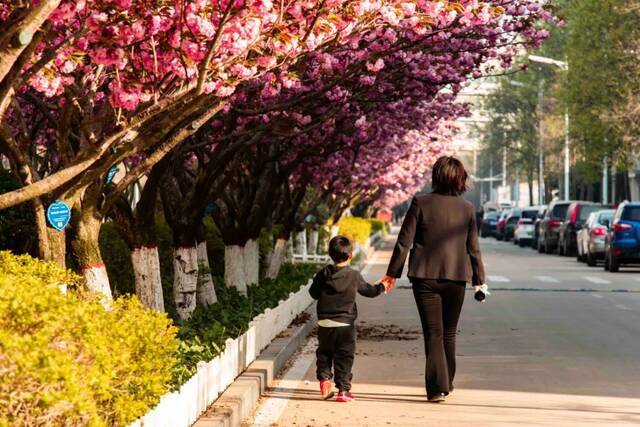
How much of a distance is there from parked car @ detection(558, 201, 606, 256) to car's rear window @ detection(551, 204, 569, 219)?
325 cm

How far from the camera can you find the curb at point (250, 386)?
391 inches

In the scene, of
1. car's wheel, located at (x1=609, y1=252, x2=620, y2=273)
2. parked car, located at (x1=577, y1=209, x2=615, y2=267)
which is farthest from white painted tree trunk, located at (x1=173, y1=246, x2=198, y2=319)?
parked car, located at (x1=577, y1=209, x2=615, y2=267)

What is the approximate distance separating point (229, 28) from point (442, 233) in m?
2.17

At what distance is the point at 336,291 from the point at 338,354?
46 cm

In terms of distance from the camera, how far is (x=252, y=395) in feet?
38.0

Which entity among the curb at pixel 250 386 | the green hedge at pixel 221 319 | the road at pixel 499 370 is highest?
the green hedge at pixel 221 319

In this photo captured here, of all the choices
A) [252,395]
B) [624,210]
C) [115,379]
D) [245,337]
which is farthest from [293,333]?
[624,210]

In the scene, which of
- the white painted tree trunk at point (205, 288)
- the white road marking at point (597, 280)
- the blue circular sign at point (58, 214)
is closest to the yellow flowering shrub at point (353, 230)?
the white road marking at point (597, 280)

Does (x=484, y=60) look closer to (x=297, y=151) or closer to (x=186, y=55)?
(x=297, y=151)

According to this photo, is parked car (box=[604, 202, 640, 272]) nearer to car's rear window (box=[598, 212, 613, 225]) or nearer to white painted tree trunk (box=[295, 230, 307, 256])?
car's rear window (box=[598, 212, 613, 225])

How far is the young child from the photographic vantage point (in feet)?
38.6

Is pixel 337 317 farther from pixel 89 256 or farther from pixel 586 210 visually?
pixel 586 210

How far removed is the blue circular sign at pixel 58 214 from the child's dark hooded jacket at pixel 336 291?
6.08 ft

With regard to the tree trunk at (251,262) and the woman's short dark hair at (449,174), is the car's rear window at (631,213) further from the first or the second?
the woman's short dark hair at (449,174)
